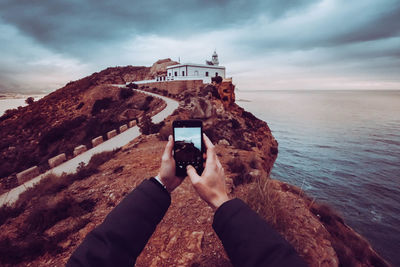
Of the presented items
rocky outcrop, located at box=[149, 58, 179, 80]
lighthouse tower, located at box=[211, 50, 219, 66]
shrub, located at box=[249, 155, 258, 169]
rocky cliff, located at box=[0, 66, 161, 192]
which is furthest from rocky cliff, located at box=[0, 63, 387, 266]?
rocky outcrop, located at box=[149, 58, 179, 80]

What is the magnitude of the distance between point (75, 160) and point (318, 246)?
417 inches

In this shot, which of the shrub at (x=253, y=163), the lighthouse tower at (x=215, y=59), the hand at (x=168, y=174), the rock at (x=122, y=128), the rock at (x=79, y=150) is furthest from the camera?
the lighthouse tower at (x=215, y=59)

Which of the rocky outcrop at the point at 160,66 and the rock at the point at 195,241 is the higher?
the rocky outcrop at the point at 160,66

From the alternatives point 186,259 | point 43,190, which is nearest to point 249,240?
point 186,259

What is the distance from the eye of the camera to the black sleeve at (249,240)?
870 mm

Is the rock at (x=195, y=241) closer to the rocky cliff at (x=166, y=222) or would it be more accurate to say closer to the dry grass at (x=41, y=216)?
the rocky cliff at (x=166, y=222)

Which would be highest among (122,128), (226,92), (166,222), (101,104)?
(226,92)

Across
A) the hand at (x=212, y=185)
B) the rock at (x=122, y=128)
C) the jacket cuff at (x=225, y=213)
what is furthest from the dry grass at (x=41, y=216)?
the rock at (x=122, y=128)

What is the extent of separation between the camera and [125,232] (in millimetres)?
1055

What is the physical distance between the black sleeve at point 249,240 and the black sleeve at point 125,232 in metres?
0.45

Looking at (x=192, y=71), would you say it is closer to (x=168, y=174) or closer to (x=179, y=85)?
(x=179, y=85)

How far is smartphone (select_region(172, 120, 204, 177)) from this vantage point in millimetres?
1881

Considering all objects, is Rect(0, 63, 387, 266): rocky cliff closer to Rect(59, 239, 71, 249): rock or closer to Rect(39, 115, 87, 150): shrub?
Rect(59, 239, 71, 249): rock

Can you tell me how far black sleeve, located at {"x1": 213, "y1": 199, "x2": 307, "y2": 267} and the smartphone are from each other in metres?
0.75
